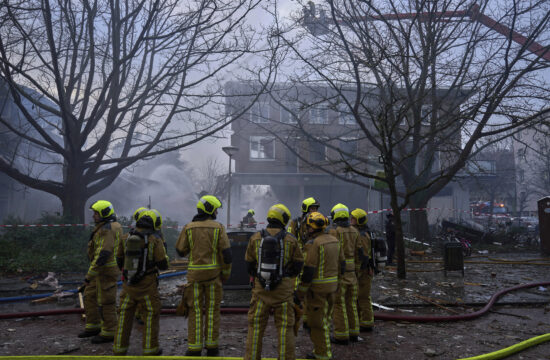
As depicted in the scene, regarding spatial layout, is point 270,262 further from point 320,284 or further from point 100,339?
Answer: point 100,339

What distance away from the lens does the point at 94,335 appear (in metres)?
5.18

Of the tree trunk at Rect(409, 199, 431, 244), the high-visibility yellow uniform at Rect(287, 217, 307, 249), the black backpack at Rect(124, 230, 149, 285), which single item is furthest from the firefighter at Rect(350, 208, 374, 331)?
the tree trunk at Rect(409, 199, 431, 244)

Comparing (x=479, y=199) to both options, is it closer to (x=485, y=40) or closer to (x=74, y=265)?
(x=485, y=40)

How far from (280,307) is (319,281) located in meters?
0.63

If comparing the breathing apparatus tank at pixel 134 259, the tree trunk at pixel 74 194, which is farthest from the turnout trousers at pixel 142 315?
the tree trunk at pixel 74 194

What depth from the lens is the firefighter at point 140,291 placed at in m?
4.20

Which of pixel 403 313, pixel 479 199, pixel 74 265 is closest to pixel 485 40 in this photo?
pixel 403 313

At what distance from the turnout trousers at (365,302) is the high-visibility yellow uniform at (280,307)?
6.00 ft

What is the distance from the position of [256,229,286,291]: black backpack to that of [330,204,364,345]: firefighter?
51.8 inches

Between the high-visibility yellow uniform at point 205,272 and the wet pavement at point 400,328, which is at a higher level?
the high-visibility yellow uniform at point 205,272

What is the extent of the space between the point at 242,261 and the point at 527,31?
10.9 m

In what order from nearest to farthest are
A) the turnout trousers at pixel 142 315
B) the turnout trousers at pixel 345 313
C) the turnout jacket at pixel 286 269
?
the turnout jacket at pixel 286 269, the turnout trousers at pixel 142 315, the turnout trousers at pixel 345 313

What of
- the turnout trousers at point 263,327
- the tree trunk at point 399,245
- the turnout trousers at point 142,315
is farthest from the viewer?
the tree trunk at point 399,245

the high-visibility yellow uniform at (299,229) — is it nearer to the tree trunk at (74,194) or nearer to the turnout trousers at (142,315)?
the turnout trousers at (142,315)
